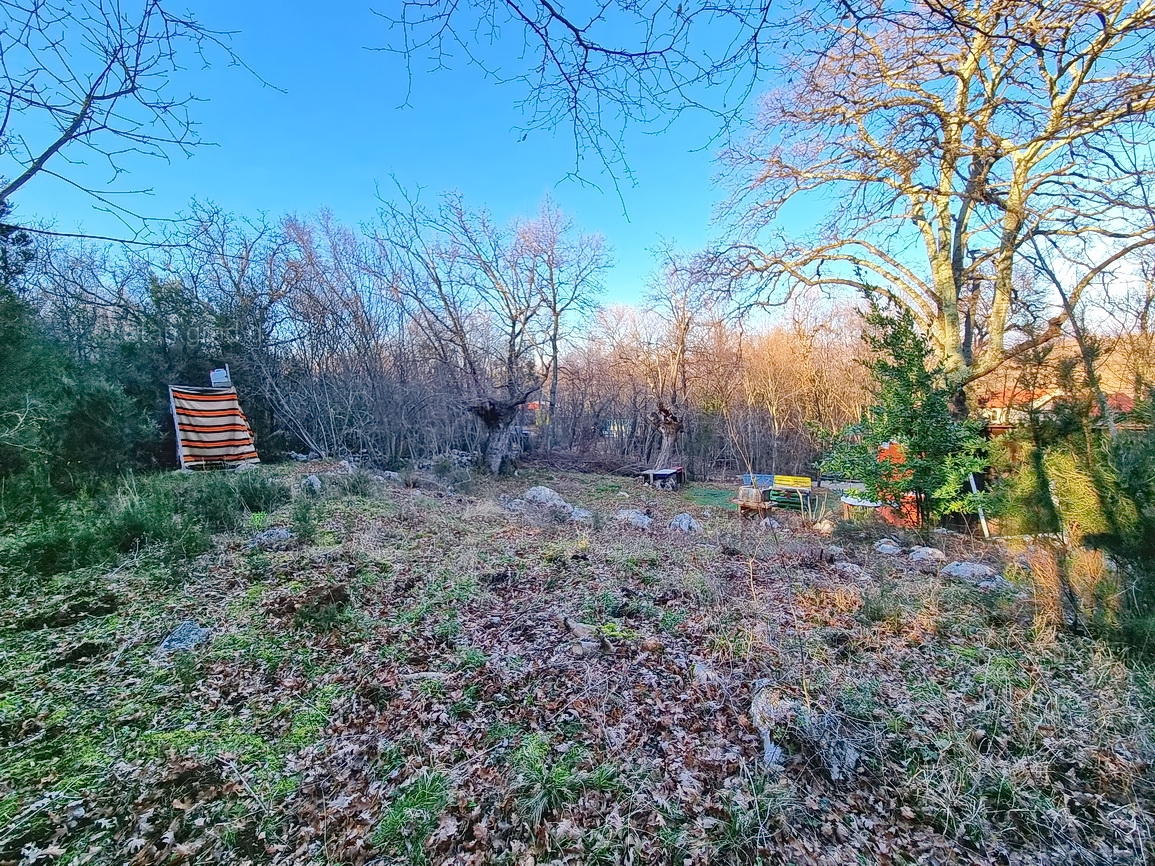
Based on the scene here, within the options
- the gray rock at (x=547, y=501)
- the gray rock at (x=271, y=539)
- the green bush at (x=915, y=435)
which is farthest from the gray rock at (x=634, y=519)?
the gray rock at (x=271, y=539)

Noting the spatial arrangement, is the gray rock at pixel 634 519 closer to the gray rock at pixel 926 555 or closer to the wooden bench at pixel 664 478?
the gray rock at pixel 926 555

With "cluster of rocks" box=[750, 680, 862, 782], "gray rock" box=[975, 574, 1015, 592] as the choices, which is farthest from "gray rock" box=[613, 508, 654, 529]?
"cluster of rocks" box=[750, 680, 862, 782]

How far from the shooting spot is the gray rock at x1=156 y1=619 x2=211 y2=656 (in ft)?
8.69

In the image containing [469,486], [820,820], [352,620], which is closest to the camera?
[820,820]

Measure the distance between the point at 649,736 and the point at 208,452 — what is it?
8703 millimetres

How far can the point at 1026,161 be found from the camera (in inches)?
243

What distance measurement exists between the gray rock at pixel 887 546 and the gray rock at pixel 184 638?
6.53 meters

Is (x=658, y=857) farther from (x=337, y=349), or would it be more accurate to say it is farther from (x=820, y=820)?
(x=337, y=349)

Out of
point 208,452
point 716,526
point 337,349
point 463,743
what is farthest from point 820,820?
point 337,349

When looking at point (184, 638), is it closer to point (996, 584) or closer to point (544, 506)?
point (544, 506)

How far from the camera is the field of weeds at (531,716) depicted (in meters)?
1.64

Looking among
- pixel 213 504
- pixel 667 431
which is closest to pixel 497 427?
pixel 667 431

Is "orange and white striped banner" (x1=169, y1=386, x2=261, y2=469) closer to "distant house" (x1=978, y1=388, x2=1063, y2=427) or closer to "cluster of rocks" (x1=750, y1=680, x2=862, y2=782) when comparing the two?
"cluster of rocks" (x1=750, y1=680, x2=862, y2=782)

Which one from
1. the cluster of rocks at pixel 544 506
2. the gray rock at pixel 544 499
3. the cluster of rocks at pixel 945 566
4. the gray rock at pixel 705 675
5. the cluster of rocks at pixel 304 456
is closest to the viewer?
the gray rock at pixel 705 675
